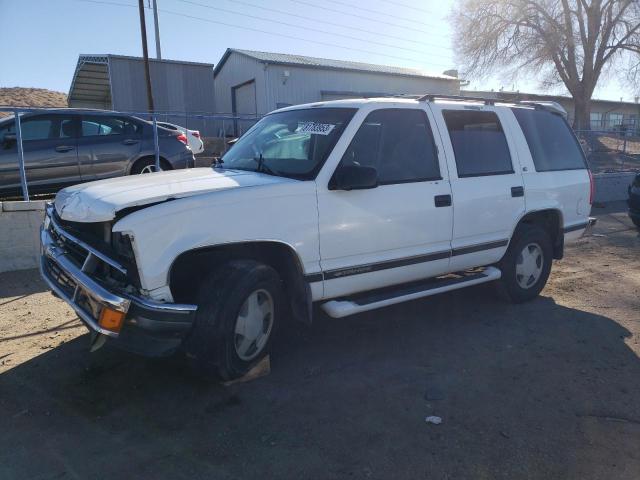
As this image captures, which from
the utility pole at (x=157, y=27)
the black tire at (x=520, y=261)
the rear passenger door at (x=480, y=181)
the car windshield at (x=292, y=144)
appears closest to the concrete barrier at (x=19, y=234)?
the car windshield at (x=292, y=144)

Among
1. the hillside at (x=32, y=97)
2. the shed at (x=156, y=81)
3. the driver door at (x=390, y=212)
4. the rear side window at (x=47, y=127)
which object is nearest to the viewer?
the driver door at (x=390, y=212)

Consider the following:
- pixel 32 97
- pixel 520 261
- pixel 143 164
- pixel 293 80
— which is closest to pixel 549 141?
pixel 520 261

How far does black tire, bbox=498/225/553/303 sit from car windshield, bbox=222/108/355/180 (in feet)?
7.60

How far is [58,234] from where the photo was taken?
3762 millimetres

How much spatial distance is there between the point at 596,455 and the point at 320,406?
62.7 inches

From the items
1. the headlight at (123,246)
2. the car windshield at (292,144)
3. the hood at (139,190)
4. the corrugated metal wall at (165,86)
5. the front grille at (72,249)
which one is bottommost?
the front grille at (72,249)

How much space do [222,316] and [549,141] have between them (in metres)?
4.11

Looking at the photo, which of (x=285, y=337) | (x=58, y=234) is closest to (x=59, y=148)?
(x=58, y=234)

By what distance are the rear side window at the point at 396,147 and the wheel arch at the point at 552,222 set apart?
5.13ft

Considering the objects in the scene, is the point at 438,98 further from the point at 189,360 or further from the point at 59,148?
the point at 59,148

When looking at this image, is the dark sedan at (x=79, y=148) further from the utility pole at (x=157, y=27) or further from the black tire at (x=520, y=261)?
the utility pole at (x=157, y=27)

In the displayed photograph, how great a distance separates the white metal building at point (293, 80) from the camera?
78.0 feet

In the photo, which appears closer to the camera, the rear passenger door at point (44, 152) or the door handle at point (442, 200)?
the door handle at point (442, 200)

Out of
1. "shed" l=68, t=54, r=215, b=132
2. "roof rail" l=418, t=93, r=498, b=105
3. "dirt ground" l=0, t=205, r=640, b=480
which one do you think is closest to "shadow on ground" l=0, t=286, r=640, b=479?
"dirt ground" l=0, t=205, r=640, b=480
